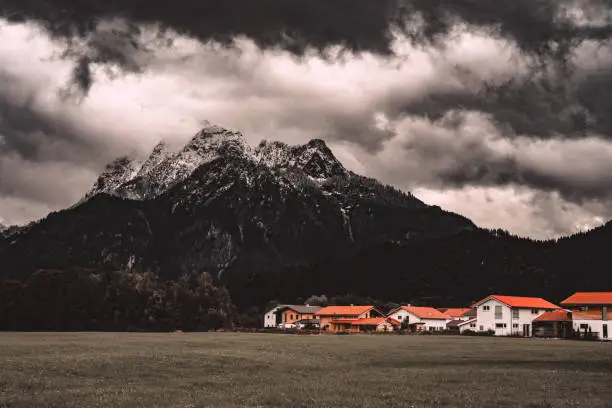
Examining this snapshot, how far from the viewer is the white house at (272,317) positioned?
636ft

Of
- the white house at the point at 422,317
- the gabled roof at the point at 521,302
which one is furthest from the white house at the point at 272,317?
the gabled roof at the point at 521,302

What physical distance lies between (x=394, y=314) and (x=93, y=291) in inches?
2917

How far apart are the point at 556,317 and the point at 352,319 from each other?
51.1 metres

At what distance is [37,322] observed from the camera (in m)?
141

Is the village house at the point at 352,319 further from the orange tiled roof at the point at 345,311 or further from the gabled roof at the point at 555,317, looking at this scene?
the gabled roof at the point at 555,317

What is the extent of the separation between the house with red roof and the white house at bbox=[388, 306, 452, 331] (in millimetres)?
5376

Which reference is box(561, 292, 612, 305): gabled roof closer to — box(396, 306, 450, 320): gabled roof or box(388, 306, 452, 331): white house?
box(388, 306, 452, 331): white house

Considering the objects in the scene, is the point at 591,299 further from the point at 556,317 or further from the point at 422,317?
the point at 422,317

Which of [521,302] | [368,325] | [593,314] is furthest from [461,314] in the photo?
[593,314]

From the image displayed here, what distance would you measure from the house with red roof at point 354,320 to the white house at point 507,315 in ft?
74.7

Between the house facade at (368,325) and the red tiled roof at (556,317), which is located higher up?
the red tiled roof at (556,317)

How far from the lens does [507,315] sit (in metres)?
137

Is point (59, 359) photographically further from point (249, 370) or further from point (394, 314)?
point (394, 314)

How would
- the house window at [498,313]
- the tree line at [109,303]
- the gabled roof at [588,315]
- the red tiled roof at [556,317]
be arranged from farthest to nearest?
1. the tree line at [109,303]
2. the house window at [498,313]
3. the red tiled roof at [556,317]
4. the gabled roof at [588,315]
